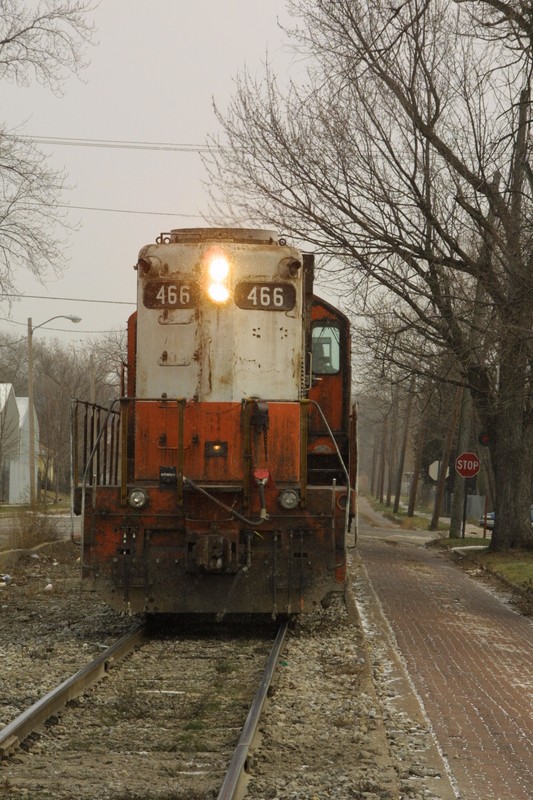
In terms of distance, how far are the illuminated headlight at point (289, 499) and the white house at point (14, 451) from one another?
121 ft

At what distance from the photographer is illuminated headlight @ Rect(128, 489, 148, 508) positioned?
33.9 ft

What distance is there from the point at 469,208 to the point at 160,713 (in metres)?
13.2

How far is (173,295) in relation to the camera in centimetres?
1103

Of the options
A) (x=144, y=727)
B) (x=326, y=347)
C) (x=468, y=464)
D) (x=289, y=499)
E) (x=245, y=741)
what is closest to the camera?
(x=245, y=741)

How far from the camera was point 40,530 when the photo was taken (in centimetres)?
2230

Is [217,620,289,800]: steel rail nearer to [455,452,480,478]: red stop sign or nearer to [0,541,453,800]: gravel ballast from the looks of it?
[0,541,453,800]: gravel ballast

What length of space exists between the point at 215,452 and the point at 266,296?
1749 mm

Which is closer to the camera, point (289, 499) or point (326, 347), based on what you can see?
point (289, 499)

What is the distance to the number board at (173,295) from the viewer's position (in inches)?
434

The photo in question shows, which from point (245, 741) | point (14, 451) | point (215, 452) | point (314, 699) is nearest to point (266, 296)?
point (215, 452)

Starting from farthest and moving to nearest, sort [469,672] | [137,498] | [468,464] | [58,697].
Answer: [468,464] → [137,498] → [469,672] → [58,697]

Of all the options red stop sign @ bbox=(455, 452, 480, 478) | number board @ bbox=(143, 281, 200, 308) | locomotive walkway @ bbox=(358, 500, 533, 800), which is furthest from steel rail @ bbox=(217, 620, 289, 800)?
red stop sign @ bbox=(455, 452, 480, 478)

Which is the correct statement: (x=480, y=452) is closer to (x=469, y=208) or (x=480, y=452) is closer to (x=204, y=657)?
(x=469, y=208)

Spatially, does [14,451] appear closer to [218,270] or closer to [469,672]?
[218,270]
